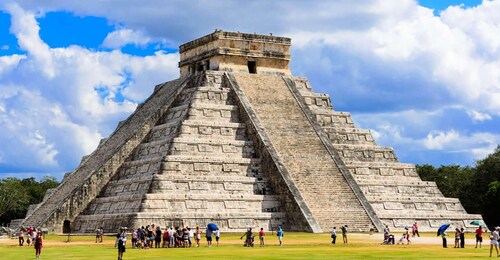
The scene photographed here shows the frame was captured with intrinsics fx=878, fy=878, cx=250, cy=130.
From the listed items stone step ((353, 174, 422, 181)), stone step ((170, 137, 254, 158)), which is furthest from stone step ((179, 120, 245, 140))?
stone step ((353, 174, 422, 181))

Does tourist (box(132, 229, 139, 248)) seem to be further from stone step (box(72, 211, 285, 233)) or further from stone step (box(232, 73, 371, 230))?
stone step (box(232, 73, 371, 230))

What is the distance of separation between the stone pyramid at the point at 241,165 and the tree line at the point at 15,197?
1020 inches

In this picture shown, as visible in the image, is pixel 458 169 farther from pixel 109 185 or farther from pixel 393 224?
pixel 109 185

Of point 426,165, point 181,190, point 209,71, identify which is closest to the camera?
point 181,190

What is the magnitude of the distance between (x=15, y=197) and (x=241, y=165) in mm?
35920

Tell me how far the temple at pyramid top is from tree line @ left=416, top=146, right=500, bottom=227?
623 inches

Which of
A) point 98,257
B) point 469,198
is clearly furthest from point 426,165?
point 98,257

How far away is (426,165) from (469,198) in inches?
541

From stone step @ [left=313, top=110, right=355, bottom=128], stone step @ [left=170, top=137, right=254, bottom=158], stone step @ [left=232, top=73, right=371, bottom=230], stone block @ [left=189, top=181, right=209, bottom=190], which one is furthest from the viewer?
stone step @ [left=313, top=110, right=355, bottom=128]

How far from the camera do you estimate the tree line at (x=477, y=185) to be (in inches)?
2135

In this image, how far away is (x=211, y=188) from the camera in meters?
39.9

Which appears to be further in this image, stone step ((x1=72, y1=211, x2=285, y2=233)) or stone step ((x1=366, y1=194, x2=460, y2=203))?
stone step ((x1=366, y1=194, x2=460, y2=203))

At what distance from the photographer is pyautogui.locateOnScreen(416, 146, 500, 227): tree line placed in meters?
54.2

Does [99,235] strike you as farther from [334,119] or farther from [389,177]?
[334,119]
